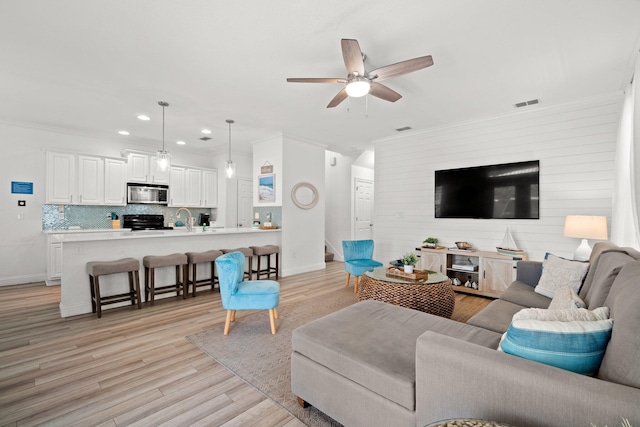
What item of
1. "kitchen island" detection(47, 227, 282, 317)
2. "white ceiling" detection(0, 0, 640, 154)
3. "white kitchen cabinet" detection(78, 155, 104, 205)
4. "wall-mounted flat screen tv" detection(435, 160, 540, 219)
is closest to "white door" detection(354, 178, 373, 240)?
"wall-mounted flat screen tv" detection(435, 160, 540, 219)

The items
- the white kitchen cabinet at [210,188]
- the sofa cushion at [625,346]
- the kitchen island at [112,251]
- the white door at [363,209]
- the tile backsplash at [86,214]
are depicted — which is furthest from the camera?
the white door at [363,209]

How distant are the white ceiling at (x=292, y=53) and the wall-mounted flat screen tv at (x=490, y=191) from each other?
0.90 m

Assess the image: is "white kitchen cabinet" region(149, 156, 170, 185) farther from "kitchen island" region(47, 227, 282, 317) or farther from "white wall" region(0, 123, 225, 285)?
"kitchen island" region(47, 227, 282, 317)

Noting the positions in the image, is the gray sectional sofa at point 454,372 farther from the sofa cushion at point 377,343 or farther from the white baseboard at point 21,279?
the white baseboard at point 21,279

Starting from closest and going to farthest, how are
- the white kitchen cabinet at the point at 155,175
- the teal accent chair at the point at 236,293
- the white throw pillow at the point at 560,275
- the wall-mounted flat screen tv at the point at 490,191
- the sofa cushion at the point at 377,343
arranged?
1. the sofa cushion at the point at 377,343
2. the white throw pillow at the point at 560,275
3. the teal accent chair at the point at 236,293
4. the wall-mounted flat screen tv at the point at 490,191
5. the white kitchen cabinet at the point at 155,175

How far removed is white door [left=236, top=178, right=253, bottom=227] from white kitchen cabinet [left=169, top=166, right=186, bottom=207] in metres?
1.32

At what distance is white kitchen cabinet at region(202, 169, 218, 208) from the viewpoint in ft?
23.8

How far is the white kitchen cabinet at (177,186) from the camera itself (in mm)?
6688

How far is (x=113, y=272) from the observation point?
3.52 meters

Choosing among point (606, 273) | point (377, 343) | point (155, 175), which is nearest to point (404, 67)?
point (606, 273)

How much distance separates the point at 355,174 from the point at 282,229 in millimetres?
2855

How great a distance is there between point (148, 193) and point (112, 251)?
2.88 metres

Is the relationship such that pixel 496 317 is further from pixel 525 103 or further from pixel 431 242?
pixel 525 103

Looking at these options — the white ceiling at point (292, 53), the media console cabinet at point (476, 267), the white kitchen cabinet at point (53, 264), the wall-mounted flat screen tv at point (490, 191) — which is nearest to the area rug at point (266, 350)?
the media console cabinet at point (476, 267)
